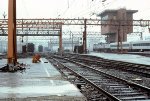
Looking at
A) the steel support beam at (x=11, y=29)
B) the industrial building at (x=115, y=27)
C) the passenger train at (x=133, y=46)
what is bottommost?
the passenger train at (x=133, y=46)

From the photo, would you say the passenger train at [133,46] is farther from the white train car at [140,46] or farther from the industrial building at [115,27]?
the industrial building at [115,27]

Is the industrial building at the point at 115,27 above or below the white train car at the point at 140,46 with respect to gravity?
above

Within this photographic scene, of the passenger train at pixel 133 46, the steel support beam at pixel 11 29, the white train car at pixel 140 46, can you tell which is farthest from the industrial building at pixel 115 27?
the steel support beam at pixel 11 29

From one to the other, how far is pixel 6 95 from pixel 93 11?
4751cm

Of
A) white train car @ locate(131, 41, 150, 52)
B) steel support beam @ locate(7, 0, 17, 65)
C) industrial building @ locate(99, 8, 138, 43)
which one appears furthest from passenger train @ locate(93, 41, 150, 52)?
steel support beam @ locate(7, 0, 17, 65)

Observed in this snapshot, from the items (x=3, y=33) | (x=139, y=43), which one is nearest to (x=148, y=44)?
(x=139, y=43)

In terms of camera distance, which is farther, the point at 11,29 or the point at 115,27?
the point at 115,27

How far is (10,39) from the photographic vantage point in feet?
88.2

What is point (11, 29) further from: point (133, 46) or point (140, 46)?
point (133, 46)

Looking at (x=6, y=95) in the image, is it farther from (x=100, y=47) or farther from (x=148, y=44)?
(x=100, y=47)

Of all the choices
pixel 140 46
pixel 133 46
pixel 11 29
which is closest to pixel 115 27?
pixel 133 46

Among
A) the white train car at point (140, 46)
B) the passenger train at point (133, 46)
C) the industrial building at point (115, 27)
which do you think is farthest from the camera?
the industrial building at point (115, 27)

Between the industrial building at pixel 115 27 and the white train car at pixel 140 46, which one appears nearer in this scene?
the white train car at pixel 140 46

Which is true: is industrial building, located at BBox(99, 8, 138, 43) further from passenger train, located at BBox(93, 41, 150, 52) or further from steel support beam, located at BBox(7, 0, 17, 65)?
steel support beam, located at BBox(7, 0, 17, 65)
